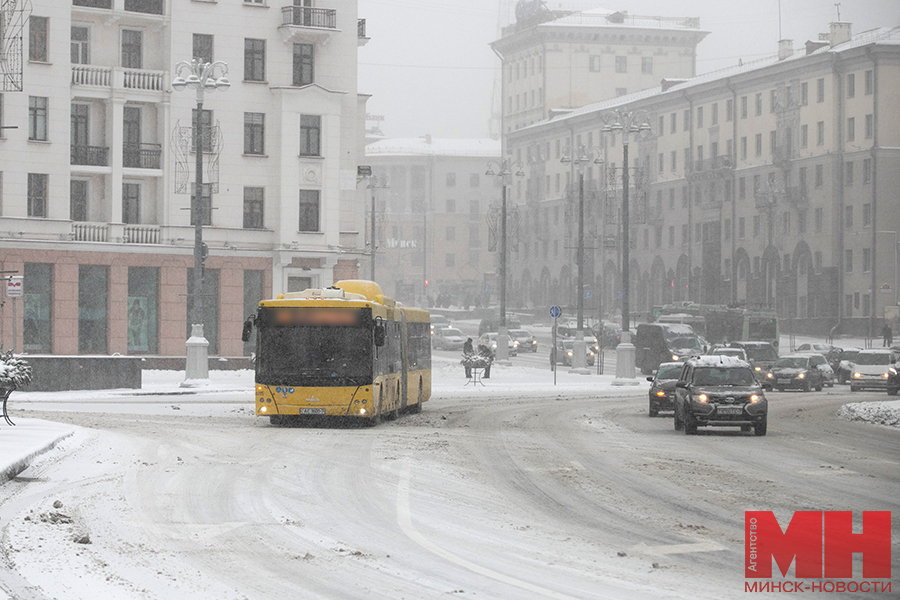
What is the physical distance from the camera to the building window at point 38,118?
51812 mm

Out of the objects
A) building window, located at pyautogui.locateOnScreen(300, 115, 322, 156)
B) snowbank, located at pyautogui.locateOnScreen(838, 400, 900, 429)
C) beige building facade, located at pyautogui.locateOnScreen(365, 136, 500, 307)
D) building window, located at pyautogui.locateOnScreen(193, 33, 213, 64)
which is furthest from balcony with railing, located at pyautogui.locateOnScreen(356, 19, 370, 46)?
beige building facade, located at pyautogui.locateOnScreen(365, 136, 500, 307)

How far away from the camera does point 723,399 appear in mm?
24953

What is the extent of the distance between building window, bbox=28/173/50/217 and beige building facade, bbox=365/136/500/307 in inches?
4092

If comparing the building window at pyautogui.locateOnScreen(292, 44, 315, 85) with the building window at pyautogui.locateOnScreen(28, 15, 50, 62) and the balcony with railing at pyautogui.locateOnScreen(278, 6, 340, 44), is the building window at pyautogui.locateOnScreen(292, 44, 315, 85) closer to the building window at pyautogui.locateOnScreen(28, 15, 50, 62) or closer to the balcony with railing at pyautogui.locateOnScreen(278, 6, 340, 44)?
the balcony with railing at pyautogui.locateOnScreen(278, 6, 340, 44)

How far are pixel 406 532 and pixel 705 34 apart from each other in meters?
134

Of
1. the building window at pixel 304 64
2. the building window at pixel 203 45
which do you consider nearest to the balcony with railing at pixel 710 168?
the building window at pixel 304 64

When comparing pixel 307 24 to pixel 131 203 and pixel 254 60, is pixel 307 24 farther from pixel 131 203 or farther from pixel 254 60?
pixel 131 203

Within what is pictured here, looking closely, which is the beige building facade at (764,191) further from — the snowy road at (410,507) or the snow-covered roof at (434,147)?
the snowy road at (410,507)

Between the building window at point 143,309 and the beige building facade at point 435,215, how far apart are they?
334 ft

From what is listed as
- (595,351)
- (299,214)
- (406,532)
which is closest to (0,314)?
(299,214)

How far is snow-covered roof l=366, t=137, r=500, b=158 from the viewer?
164125 mm

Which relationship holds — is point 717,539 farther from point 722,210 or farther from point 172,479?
→ point 722,210

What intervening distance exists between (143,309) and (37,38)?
1118cm

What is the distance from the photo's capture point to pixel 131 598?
902 cm
